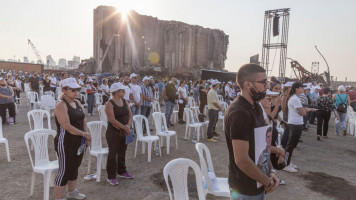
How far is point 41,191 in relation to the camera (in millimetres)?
4098

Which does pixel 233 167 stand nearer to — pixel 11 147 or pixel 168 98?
pixel 11 147

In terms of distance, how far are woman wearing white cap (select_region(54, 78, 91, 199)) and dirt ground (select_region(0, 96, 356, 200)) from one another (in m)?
0.72

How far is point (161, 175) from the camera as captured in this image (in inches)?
196

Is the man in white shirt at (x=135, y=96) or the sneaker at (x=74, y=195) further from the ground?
the man in white shirt at (x=135, y=96)

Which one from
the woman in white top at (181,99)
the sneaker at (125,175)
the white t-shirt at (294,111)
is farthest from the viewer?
the woman in white top at (181,99)

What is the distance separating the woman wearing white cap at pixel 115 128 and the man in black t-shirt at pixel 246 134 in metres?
2.74

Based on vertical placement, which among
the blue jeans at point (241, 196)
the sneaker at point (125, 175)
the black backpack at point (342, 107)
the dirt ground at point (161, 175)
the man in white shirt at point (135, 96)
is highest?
the man in white shirt at point (135, 96)

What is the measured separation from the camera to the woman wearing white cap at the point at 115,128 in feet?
14.2

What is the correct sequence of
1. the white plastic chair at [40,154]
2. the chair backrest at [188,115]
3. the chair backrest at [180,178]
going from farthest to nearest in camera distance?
the chair backrest at [188,115], the white plastic chair at [40,154], the chair backrest at [180,178]

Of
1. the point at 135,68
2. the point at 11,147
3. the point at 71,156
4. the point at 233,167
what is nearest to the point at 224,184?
the point at 233,167

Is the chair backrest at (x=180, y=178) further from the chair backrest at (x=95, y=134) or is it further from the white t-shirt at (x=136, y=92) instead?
the white t-shirt at (x=136, y=92)

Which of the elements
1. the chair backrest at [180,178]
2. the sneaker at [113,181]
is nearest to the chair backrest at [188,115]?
the sneaker at [113,181]

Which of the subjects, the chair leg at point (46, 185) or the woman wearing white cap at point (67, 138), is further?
the chair leg at point (46, 185)

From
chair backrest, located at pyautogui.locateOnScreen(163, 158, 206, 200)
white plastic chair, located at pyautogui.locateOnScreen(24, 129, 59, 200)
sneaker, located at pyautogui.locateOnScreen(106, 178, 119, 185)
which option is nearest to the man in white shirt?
sneaker, located at pyautogui.locateOnScreen(106, 178, 119, 185)
